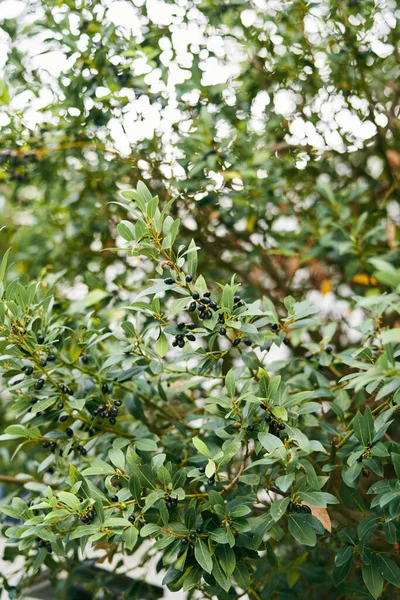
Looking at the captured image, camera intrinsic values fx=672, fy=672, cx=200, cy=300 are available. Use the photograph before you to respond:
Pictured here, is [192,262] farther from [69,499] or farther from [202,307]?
[69,499]

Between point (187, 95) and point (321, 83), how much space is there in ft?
1.53

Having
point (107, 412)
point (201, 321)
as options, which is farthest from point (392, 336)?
point (201, 321)

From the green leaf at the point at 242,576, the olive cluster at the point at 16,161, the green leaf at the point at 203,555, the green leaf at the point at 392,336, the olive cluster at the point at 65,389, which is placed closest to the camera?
the green leaf at the point at 392,336

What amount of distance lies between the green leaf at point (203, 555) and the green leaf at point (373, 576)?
0.97 ft

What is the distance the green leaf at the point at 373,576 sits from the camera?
1195 mm

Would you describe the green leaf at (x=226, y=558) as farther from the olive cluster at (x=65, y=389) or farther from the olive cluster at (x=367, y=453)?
the olive cluster at (x=65, y=389)

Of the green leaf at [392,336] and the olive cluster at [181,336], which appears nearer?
the green leaf at [392,336]

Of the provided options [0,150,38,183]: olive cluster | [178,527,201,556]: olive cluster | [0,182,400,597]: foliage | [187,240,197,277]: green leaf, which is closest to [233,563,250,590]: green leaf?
[0,182,400,597]: foliage

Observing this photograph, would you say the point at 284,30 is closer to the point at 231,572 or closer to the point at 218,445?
the point at 218,445

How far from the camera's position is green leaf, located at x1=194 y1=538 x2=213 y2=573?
3.65 ft

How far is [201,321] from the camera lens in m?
1.82

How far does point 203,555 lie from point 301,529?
175 millimetres

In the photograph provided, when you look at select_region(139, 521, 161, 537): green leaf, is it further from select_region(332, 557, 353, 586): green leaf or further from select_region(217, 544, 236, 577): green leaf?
select_region(332, 557, 353, 586): green leaf

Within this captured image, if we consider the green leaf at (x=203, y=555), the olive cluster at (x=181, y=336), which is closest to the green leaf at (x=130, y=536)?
the green leaf at (x=203, y=555)
